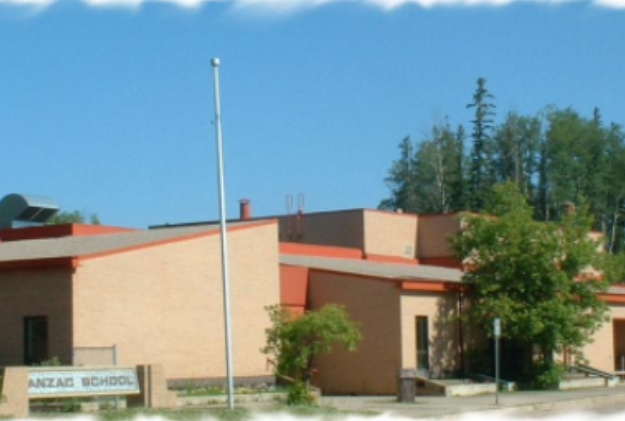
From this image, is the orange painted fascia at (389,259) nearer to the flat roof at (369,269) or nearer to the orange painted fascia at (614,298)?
the flat roof at (369,269)

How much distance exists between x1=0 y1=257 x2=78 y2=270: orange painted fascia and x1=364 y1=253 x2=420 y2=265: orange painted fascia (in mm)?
23142

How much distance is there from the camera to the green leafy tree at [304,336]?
125ft

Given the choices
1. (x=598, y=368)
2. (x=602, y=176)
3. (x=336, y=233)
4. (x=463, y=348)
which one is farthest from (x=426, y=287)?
(x=602, y=176)

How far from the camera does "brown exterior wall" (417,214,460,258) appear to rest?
60281 mm

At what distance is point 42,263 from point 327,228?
26.1 metres

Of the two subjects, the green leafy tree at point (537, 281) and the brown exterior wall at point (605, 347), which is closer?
the green leafy tree at point (537, 281)

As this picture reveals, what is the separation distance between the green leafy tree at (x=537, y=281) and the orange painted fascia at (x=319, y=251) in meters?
7.67

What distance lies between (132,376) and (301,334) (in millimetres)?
8139

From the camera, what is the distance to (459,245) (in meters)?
47.2

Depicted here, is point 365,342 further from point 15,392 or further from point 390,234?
point 390,234

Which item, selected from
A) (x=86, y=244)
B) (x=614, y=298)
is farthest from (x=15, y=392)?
(x=614, y=298)

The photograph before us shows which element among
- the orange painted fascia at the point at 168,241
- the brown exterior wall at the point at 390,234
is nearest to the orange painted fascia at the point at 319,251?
the brown exterior wall at the point at 390,234

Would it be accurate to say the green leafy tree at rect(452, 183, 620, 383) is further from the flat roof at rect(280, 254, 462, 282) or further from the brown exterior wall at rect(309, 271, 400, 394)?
the brown exterior wall at rect(309, 271, 400, 394)

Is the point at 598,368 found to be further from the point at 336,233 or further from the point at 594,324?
the point at 336,233
